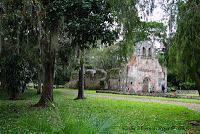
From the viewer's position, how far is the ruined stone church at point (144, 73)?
197ft

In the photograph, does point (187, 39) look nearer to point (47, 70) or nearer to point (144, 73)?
point (47, 70)

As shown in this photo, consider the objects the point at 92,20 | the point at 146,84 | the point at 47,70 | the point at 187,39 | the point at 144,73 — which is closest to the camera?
the point at 187,39

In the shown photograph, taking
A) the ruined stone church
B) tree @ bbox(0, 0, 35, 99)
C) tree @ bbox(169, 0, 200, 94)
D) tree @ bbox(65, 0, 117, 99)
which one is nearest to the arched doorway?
the ruined stone church

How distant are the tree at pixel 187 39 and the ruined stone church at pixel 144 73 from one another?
43.5 meters

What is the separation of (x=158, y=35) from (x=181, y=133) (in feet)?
208

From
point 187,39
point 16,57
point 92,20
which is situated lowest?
point 187,39

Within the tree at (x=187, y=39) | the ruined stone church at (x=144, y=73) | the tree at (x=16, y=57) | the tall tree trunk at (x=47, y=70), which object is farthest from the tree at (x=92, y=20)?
the ruined stone church at (x=144, y=73)

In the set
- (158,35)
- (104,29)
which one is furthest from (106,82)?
(104,29)

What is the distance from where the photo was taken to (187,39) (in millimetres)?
14297

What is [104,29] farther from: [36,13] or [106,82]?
[106,82]

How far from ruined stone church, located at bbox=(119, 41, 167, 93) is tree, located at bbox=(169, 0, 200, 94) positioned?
43.5m

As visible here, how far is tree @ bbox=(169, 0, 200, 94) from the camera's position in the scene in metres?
14.0

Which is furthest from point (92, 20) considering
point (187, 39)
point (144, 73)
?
point (144, 73)

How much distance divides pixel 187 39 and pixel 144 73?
157 ft
